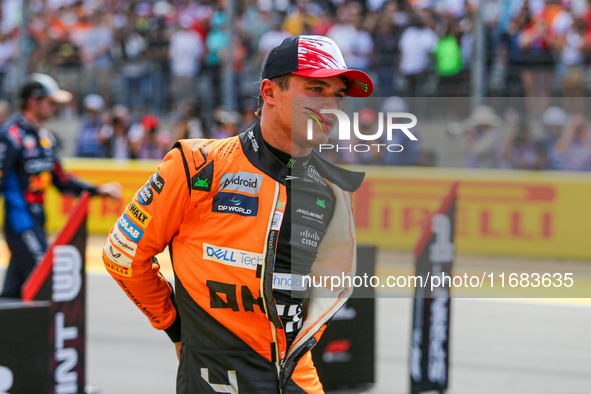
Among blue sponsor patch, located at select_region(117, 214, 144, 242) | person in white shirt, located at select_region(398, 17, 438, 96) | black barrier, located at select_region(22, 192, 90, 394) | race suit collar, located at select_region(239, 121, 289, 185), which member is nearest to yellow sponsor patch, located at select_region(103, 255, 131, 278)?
blue sponsor patch, located at select_region(117, 214, 144, 242)

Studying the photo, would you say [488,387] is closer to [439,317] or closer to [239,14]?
[439,317]

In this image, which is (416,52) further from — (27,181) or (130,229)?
(130,229)

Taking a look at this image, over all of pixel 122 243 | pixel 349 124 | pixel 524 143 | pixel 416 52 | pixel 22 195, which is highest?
pixel 416 52

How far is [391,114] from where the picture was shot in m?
2.45

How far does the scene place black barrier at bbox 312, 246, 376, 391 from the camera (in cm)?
514

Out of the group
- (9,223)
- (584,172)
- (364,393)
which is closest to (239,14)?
(584,172)

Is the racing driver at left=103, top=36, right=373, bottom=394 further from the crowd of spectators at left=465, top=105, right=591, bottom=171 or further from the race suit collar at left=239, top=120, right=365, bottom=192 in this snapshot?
the crowd of spectators at left=465, top=105, right=591, bottom=171

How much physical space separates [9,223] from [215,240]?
376cm

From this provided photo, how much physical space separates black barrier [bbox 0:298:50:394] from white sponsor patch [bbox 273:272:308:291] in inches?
67.0

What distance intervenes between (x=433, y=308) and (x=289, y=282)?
8.36 ft

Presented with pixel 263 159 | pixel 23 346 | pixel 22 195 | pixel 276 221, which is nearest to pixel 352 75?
pixel 263 159

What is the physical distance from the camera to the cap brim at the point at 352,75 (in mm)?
2135

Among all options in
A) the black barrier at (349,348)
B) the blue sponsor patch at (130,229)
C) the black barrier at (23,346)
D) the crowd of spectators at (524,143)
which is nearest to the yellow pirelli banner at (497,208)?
the crowd of spectators at (524,143)

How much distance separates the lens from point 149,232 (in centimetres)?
228
